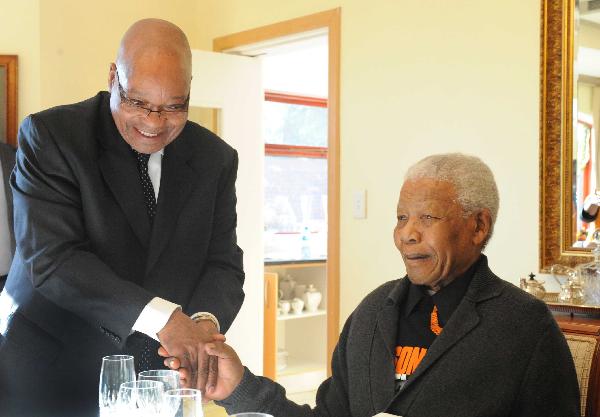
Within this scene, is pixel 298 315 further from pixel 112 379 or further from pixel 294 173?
pixel 112 379

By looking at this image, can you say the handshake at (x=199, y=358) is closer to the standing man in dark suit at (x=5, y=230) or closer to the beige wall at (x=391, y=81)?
the beige wall at (x=391, y=81)

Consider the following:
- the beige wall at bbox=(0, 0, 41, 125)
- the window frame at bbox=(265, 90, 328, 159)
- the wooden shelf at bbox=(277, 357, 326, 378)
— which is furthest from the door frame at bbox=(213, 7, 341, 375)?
the window frame at bbox=(265, 90, 328, 159)

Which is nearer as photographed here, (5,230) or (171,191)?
(171,191)

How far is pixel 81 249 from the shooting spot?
1.87m

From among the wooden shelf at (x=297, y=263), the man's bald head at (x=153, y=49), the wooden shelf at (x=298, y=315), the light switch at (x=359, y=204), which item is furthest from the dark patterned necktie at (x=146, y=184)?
the wooden shelf at (x=298, y=315)

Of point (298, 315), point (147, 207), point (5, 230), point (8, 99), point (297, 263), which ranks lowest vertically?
point (298, 315)

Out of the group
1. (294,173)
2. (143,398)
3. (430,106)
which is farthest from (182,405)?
(294,173)

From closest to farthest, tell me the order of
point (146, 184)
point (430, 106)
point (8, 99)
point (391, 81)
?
point (146, 184), point (430, 106), point (391, 81), point (8, 99)

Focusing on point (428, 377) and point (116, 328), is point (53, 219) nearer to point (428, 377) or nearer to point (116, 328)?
point (116, 328)

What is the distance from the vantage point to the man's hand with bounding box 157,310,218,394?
1.66 m

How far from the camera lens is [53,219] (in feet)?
6.09

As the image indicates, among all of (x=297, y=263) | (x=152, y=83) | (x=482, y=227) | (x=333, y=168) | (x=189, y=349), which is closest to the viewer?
(x=189, y=349)

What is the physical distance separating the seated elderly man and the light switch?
1.72 meters

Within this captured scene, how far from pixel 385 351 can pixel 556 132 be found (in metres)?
1.47
